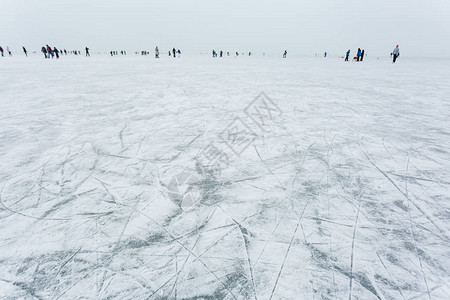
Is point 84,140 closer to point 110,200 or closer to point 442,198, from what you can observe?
point 110,200

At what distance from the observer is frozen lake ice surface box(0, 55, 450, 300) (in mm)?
1460

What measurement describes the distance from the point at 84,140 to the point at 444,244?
4.31 metres

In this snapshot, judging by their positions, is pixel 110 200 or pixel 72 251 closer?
pixel 72 251

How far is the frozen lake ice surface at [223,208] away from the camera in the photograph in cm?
146

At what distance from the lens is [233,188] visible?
7.87 feet

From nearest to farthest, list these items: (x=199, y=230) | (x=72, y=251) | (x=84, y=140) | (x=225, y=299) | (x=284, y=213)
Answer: (x=225, y=299) < (x=72, y=251) < (x=199, y=230) < (x=284, y=213) < (x=84, y=140)

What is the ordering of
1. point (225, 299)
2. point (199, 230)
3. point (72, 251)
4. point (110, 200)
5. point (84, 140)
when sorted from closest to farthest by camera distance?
point (225, 299), point (72, 251), point (199, 230), point (110, 200), point (84, 140)

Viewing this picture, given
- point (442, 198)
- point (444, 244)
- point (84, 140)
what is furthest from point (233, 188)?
point (84, 140)

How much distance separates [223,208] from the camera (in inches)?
82.5

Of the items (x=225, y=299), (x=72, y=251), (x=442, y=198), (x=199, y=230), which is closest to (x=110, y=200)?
(x=72, y=251)

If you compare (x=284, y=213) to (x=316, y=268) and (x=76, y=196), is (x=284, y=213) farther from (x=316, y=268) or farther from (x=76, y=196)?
(x=76, y=196)

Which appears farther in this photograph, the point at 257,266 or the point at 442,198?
the point at 442,198

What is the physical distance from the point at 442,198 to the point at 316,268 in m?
1.75

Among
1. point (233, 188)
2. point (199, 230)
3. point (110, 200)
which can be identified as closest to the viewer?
point (199, 230)
